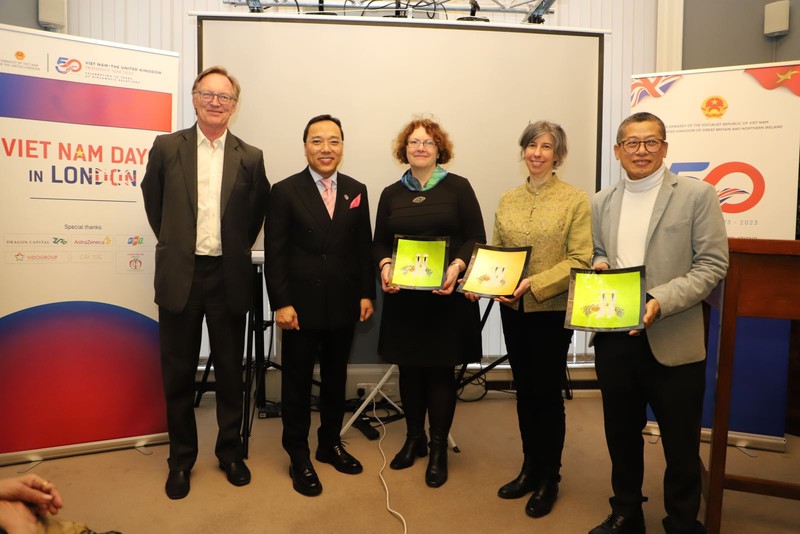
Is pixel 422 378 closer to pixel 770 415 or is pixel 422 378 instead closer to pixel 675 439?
pixel 675 439

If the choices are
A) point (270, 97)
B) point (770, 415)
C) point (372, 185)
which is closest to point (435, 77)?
point (372, 185)

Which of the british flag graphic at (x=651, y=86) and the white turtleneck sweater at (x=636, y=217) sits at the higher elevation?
the british flag graphic at (x=651, y=86)

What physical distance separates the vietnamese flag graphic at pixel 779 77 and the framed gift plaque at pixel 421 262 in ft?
7.18

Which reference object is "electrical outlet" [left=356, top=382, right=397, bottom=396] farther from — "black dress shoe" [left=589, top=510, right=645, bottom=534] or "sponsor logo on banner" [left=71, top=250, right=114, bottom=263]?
"black dress shoe" [left=589, top=510, right=645, bottom=534]

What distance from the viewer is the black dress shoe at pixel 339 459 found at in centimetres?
270

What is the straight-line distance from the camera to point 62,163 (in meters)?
2.75

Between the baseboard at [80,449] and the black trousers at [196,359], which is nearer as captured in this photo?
the black trousers at [196,359]

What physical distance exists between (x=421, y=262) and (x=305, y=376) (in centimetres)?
79

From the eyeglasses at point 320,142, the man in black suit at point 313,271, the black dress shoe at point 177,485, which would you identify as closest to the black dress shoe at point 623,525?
the man in black suit at point 313,271

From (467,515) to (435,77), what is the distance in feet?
8.87

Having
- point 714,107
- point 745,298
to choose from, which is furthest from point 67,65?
point 714,107

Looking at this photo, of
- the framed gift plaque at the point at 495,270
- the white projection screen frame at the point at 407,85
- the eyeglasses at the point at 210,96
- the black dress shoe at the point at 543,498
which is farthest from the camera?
the white projection screen frame at the point at 407,85

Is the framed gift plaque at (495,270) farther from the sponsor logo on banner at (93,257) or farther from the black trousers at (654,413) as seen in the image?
the sponsor logo on banner at (93,257)

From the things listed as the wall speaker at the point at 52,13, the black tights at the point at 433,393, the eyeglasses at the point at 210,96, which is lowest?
the black tights at the point at 433,393
